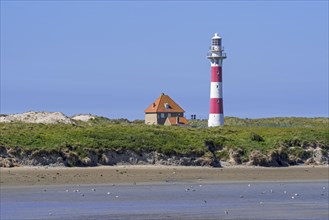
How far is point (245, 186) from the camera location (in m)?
29.4

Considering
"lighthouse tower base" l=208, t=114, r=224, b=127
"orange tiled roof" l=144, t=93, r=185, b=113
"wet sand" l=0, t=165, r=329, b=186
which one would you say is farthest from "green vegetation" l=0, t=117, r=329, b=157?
"orange tiled roof" l=144, t=93, r=185, b=113

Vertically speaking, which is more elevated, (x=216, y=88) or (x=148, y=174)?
(x=216, y=88)

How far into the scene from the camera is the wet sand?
93.1 ft

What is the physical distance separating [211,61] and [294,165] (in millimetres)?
12880

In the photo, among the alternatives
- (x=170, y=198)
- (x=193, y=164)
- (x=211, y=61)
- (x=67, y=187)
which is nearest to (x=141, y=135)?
(x=193, y=164)

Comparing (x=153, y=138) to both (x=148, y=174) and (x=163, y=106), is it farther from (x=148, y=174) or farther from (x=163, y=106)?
(x=163, y=106)

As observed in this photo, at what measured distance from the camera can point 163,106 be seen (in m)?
52.4

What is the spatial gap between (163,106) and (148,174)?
21.4 meters

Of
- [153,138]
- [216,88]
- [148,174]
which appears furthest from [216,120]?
[148,174]

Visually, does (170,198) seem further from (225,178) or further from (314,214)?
(225,178)

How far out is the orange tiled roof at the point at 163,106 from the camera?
52147mm

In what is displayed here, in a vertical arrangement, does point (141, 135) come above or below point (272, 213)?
above

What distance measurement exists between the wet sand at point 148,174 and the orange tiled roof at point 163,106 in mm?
17426

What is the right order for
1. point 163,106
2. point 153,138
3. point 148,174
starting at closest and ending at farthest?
point 148,174, point 153,138, point 163,106
